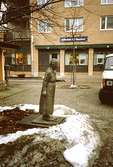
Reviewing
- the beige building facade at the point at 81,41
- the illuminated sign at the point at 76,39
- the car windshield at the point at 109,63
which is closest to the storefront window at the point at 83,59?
the beige building facade at the point at 81,41

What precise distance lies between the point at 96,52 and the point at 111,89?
63.8 ft

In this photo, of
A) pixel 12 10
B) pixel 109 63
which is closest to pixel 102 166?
pixel 12 10

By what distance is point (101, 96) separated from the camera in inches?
424

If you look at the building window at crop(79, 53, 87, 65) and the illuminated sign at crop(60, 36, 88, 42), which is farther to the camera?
the building window at crop(79, 53, 87, 65)

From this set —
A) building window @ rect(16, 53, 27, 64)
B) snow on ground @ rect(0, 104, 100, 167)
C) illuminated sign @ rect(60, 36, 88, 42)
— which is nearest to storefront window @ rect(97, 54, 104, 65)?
illuminated sign @ rect(60, 36, 88, 42)

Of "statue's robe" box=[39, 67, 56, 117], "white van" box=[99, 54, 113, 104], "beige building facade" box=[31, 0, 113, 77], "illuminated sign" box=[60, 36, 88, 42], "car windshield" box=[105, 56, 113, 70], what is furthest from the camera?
"illuminated sign" box=[60, 36, 88, 42]

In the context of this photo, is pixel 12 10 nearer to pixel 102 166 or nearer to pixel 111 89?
pixel 102 166

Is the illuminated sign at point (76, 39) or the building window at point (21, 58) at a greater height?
the illuminated sign at point (76, 39)

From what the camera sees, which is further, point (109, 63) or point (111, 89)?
point (109, 63)

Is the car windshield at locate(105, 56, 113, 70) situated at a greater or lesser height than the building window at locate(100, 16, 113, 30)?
lesser

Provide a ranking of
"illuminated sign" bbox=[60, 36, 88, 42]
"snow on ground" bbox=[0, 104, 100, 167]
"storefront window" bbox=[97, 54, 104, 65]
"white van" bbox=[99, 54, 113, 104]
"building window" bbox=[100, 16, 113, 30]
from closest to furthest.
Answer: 1. "snow on ground" bbox=[0, 104, 100, 167]
2. "white van" bbox=[99, 54, 113, 104]
3. "building window" bbox=[100, 16, 113, 30]
4. "illuminated sign" bbox=[60, 36, 88, 42]
5. "storefront window" bbox=[97, 54, 104, 65]

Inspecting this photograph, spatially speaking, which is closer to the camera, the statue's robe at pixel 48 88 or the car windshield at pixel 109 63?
the statue's robe at pixel 48 88

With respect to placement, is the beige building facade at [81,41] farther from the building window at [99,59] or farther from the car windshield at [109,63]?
the car windshield at [109,63]

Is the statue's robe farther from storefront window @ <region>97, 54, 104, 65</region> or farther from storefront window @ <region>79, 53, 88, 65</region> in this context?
storefront window @ <region>79, 53, 88, 65</region>
